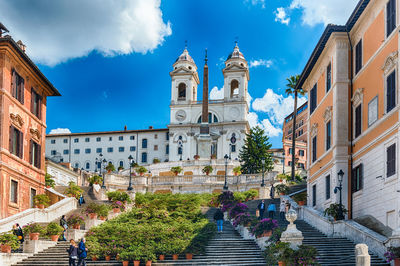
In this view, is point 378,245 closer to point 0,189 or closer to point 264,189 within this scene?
point 0,189

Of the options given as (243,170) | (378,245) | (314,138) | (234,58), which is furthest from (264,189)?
(234,58)

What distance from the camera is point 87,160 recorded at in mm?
112062

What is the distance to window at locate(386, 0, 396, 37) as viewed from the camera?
988 inches

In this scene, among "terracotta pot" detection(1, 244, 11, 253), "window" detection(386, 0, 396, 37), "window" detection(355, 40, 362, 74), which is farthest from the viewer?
"window" detection(355, 40, 362, 74)

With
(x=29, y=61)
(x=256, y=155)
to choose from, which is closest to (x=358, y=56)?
(x=29, y=61)

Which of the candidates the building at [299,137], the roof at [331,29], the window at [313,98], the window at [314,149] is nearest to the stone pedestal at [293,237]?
the roof at [331,29]

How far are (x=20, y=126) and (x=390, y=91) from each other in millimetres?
23870

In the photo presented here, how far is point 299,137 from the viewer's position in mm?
115688

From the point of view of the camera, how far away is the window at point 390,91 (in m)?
24.9

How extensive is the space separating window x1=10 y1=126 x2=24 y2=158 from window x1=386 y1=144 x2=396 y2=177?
2318cm

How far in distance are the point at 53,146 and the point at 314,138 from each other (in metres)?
85.2

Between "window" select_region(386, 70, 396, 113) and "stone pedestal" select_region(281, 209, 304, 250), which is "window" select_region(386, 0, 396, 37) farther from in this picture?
"stone pedestal" select_region(281, 209, 304, 250)

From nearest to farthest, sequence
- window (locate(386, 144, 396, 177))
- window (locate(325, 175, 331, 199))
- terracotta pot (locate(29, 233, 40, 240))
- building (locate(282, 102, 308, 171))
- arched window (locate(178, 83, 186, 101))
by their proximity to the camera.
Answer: window (locate(386, 144, 396, 177)), terracotta pot (locate(29, 233, 40, 240)), window (locate(325, 175, 331, 199)), building (locate(282, 102, 308, 171)), arched window (locate(178, 83, 186, 101))

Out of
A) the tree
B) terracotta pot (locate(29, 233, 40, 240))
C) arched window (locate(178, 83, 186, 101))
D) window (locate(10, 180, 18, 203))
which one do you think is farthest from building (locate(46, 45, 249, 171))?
terracotta pot (locate(29, 233, 40, 240))
